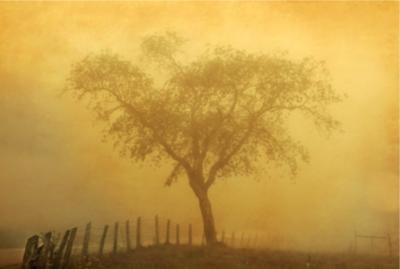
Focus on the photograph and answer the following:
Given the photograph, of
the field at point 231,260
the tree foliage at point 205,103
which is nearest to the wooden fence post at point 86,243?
the field at point 231,260

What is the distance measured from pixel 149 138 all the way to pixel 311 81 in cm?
232

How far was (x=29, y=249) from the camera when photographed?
721 centimetres

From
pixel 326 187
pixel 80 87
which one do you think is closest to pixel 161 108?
pixel 80 87

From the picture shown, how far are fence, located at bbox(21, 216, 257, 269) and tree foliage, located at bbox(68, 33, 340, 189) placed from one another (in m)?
0.68

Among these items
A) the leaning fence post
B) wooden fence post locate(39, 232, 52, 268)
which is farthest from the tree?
wooden fence post locate(39, 232, 52, 268)

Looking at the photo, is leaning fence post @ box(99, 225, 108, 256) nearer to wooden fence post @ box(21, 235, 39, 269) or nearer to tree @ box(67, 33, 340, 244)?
wooden fence post @ box(21, 235, 39, 269)

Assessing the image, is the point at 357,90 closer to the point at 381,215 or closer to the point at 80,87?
the point at 381,215

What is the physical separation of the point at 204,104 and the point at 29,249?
9.52 feet

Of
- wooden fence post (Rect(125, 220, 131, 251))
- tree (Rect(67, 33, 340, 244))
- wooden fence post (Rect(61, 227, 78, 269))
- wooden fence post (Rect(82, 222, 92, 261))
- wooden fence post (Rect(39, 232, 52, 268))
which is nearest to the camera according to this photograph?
wooden fence post (Rect(39, 232, 52, 268))

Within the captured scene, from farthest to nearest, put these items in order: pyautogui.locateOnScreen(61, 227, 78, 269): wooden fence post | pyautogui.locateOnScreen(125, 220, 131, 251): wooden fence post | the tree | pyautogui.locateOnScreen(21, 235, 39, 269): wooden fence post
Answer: the tree < pyautogui.locateOnScreen(125, 220, 131, 251): wooden fence post < pyautogui.locateOnScreen(61, 227, 78, 269): wooden fence post < pyautogui.locateOnScreen(21, 235, 39, 269): wooden fence post

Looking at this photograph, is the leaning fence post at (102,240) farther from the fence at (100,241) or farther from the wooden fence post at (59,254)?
the wooden fence post at (59,254)

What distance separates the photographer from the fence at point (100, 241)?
729cm

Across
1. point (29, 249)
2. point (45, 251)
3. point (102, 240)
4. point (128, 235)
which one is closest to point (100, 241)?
point (102, 240)

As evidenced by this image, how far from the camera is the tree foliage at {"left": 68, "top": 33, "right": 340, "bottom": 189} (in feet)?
25.9
